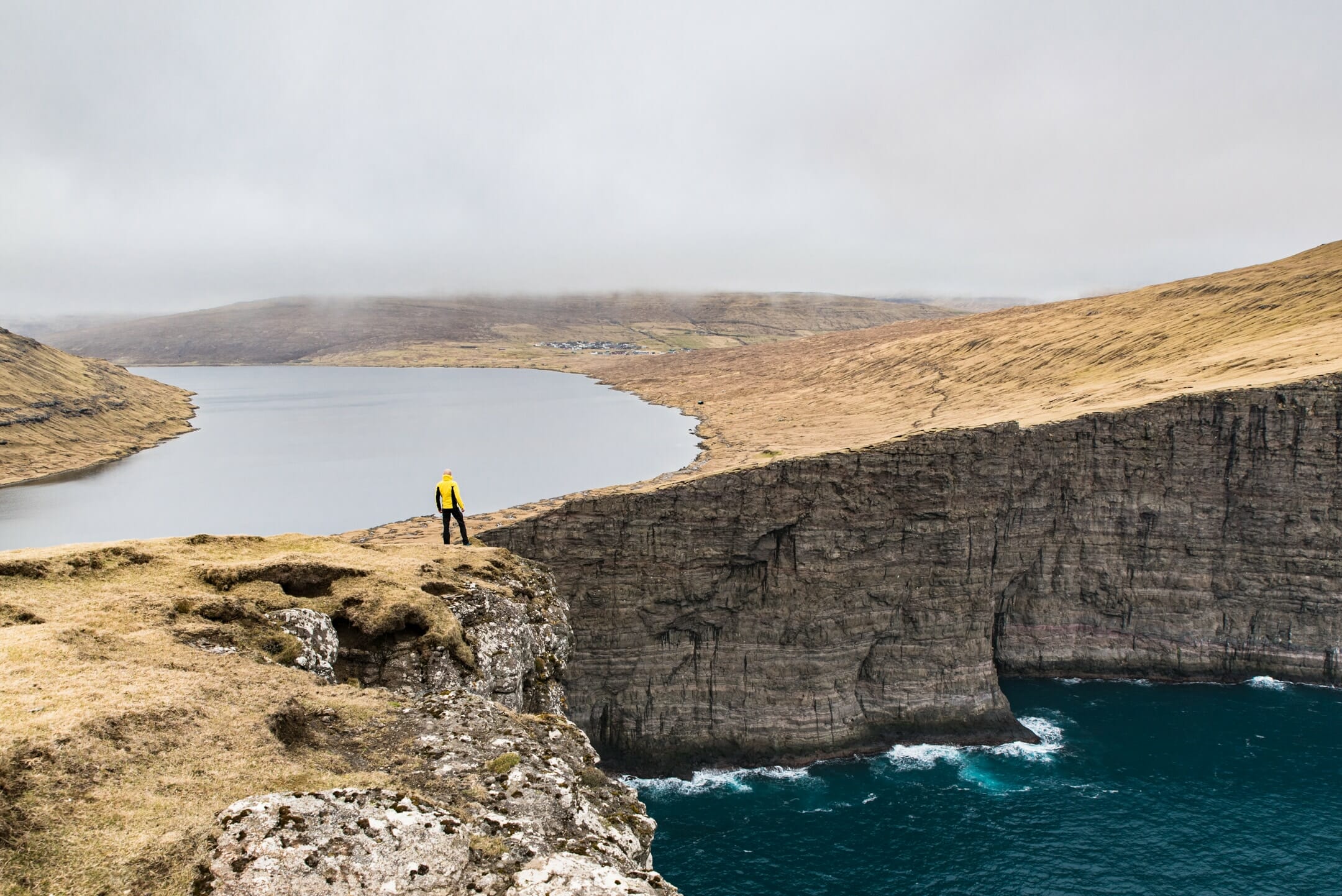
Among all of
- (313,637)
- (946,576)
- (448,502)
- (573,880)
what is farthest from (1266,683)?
(313,637)

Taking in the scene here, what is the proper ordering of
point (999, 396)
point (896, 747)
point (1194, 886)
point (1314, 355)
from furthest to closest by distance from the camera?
point (999, 396), point (1314, 355), point (896, 747), point (1194, 886)

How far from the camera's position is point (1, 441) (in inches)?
3676

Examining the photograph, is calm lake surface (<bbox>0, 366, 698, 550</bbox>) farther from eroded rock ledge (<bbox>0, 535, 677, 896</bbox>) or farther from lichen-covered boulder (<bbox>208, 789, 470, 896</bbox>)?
lichen-covered boulder (<bbox>208, 789, 470, 896</bbox>)

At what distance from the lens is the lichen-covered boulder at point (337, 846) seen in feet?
29.0

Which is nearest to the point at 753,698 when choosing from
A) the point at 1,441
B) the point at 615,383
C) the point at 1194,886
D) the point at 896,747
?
the point at 896,747

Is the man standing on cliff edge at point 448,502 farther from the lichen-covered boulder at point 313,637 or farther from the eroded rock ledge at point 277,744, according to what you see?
the lichen-covered boulder at point 313,637

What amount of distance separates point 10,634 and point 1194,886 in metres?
45.8

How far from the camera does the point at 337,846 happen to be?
952cm

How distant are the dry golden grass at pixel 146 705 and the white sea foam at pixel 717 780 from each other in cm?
3014

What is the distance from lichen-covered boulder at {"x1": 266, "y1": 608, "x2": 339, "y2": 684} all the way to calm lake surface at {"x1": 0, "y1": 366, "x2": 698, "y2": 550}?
32392mm

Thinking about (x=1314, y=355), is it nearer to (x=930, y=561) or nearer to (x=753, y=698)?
(x=930, y=561)

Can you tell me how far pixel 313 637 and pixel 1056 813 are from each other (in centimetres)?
4107

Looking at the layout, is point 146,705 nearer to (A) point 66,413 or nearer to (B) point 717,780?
(B) point 717,780

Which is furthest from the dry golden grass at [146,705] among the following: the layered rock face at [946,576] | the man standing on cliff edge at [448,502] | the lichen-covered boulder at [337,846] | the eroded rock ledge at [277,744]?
the layered rock face at [946,576]
